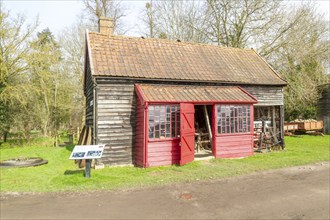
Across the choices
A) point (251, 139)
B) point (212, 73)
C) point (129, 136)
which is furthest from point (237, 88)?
point (129, 136)

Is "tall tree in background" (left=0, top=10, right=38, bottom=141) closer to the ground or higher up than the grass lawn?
higher up

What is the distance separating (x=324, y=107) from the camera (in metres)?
26.1

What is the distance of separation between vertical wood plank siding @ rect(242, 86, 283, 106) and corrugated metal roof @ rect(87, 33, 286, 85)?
1.36 feet

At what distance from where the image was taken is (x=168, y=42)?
1562cm

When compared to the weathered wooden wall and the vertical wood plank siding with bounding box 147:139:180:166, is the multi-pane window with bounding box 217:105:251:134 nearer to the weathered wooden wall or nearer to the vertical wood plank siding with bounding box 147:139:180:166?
the vertical wood plank siding with bounding box 147:139:180:166

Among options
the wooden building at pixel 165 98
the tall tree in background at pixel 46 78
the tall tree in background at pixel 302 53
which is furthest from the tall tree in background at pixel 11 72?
the tall tree in background at pixel 302 53

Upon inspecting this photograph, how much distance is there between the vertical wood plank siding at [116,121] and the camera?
1127 cm

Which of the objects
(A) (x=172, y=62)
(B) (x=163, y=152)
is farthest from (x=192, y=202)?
(A) (x=172, y=62)

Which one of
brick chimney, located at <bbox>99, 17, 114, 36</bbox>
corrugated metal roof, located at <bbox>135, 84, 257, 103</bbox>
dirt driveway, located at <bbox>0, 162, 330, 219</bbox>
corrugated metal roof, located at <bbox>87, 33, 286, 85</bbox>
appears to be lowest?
dirt driveway, located at <bbox>0, 162, 330, 219</bbox>

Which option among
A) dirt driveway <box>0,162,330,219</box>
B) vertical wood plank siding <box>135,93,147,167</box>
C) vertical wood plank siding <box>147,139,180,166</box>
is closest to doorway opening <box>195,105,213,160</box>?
vertical wood plank siding <box>147,139,180,166</box>

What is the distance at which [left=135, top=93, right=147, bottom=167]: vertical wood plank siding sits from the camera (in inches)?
433

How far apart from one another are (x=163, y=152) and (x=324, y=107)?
22603 mm

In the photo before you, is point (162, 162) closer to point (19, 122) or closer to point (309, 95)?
point (19, 122)

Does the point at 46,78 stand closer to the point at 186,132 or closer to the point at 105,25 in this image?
the point at 105,25
